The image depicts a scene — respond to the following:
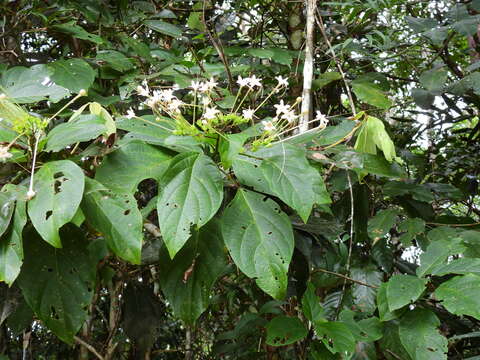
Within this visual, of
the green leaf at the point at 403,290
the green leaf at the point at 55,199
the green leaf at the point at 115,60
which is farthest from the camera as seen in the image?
the green leaf at the point at 115,60

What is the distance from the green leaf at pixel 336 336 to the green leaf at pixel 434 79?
1.06m

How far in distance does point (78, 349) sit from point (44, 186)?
174cm

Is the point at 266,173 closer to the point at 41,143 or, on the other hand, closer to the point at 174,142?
the point at 174,142

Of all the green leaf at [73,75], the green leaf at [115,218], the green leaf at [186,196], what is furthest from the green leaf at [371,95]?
the green leaf at [115,218]

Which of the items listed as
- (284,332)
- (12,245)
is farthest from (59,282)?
(284,332)

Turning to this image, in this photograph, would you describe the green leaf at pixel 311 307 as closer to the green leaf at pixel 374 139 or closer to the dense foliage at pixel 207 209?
the dense foliage at pixel 207 209

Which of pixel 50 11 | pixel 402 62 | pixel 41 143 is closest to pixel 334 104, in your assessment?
pixel 402 62

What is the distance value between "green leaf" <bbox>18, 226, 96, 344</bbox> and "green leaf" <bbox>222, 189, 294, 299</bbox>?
258mm

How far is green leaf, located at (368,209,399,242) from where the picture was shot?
1.40 meters

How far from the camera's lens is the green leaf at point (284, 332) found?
1157mm

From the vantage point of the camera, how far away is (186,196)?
2.55 feet

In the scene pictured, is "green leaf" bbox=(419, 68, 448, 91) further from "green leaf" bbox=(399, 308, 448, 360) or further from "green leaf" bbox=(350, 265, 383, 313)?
"green leaf" bbox=(399, 308, 448, 360)

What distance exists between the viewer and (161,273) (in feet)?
Result: 3.02

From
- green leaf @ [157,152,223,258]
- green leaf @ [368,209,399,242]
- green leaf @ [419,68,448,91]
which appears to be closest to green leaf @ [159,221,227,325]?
green leaf @ [157,152,223,258]
